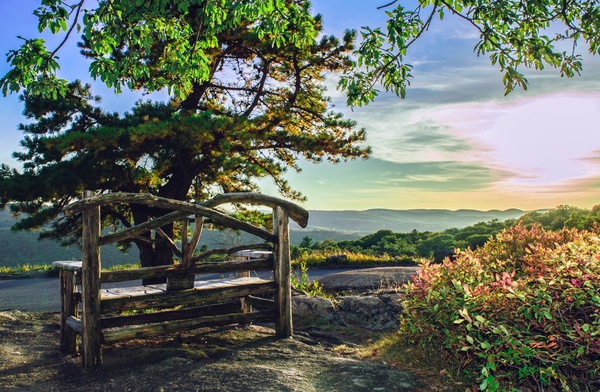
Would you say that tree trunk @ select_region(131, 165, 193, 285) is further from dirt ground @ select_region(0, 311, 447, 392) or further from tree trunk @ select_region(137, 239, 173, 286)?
dirt ground @ select_region(0, 311, 447, 392)

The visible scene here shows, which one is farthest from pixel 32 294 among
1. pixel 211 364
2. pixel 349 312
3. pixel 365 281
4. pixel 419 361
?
pixel 419 361

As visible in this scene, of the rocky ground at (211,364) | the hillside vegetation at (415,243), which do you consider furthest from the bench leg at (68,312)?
the hillside vegetation at (415,243)

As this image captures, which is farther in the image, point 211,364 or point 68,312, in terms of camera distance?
point 68,312

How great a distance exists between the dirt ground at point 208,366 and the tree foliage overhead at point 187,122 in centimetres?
459

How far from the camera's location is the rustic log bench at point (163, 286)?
613cm

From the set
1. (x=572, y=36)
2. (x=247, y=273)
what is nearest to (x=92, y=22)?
(x=247, y=273)

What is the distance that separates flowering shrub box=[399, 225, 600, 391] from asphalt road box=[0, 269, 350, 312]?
861 cm

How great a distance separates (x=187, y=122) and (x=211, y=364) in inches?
285

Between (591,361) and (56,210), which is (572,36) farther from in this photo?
(56,210)

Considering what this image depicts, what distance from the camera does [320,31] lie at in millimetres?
14633

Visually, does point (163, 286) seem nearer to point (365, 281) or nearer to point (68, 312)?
point (68, 312)

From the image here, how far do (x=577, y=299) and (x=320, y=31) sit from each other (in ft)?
38.1

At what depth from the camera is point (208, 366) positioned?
579 centimetres

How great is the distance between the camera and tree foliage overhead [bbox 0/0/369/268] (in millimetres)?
9781
